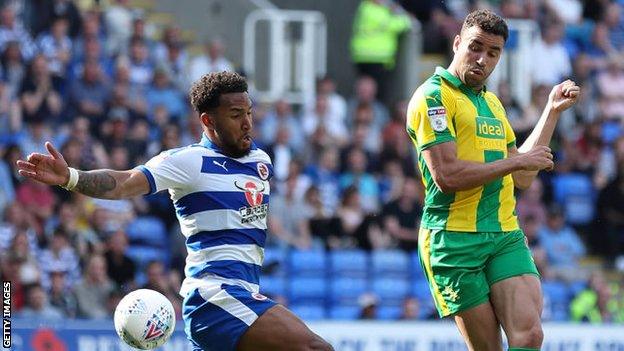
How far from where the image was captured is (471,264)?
320 inches

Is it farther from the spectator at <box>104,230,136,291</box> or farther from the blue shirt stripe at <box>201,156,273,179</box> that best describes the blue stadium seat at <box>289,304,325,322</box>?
the blue shirt stripe at <box>201,156,273,179</box>

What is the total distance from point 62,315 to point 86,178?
718 cm

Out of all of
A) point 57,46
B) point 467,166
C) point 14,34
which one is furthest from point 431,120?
point 14,34

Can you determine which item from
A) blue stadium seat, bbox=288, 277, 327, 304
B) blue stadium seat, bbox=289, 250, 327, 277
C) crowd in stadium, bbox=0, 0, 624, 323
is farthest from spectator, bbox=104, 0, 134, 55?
blue stadium seat, bbox=288, 277, 327, 304

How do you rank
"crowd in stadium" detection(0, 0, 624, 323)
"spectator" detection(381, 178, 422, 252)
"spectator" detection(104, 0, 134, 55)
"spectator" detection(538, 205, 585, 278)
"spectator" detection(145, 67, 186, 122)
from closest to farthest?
"crowd in stadium" detection(0, 0, 624, 323) → "spectator" detection(381, 178, 422, 252) → "spectator" detection(145, 67, 186, 122) → "spectator" detection(538, 205, 585, 278) → "spectator" detection(104, 0, 134, 55)

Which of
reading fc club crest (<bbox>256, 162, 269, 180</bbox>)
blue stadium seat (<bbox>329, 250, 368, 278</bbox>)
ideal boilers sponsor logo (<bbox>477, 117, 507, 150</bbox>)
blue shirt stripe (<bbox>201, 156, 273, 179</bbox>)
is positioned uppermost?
ideal boilers sponsor logo (<bbox>477, 117, 507, 150</bbox>)

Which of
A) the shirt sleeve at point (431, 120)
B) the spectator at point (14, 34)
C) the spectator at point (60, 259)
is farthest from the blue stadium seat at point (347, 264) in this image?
the shirt sleeve at point (431, 120)

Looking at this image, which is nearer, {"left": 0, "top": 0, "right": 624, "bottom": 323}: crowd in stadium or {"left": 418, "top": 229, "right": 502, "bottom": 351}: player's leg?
{"left": 418, "top": 229, "right": 502, "bottom": 351}: player's leg

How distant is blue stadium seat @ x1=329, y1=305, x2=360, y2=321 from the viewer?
15.8m

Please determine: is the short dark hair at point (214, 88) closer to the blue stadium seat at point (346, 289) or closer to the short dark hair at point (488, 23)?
the short dark hair at point (488, 23)

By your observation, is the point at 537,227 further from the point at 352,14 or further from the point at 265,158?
the point at 265,158

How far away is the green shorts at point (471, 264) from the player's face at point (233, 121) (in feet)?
4.12

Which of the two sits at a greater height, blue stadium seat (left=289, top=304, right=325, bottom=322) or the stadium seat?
the stadium seat

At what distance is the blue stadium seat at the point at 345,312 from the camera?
15789 mm
